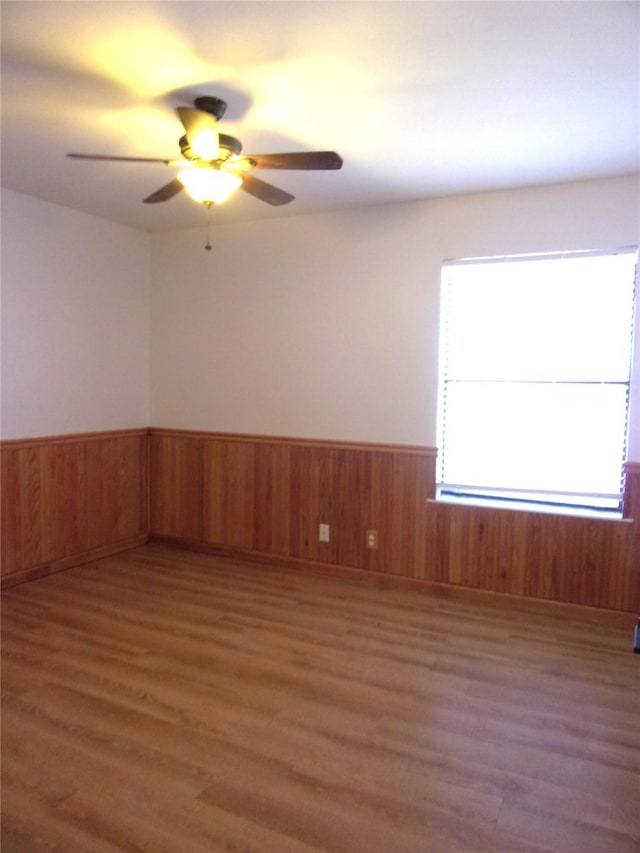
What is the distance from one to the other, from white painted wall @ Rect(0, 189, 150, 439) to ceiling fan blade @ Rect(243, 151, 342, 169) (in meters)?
2.23

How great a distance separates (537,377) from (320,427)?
5.02 feet

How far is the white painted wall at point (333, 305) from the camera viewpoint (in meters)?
3.58

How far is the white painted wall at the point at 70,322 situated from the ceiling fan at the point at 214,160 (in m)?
1.65

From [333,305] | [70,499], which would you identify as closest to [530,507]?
[333,305]

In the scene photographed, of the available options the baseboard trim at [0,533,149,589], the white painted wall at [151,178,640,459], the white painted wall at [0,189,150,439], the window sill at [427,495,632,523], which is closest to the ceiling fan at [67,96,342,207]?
the white painted wall at [151,178,640,459]

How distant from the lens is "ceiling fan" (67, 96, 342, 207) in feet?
7.55

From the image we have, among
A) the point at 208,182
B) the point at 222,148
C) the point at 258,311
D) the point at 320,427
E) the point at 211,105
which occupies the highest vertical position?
the point at 211,105

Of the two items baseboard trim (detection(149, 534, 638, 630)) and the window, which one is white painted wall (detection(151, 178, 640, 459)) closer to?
the window

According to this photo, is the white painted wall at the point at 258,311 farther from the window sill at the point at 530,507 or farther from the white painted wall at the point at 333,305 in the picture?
the window sill at the point at 530,507

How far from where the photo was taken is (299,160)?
7.68 ft

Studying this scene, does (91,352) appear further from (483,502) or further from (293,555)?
(483,502)

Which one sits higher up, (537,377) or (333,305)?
(333,305)

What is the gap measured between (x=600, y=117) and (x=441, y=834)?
9.47ft

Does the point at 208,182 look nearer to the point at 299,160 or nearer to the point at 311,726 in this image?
the point at 299,160
